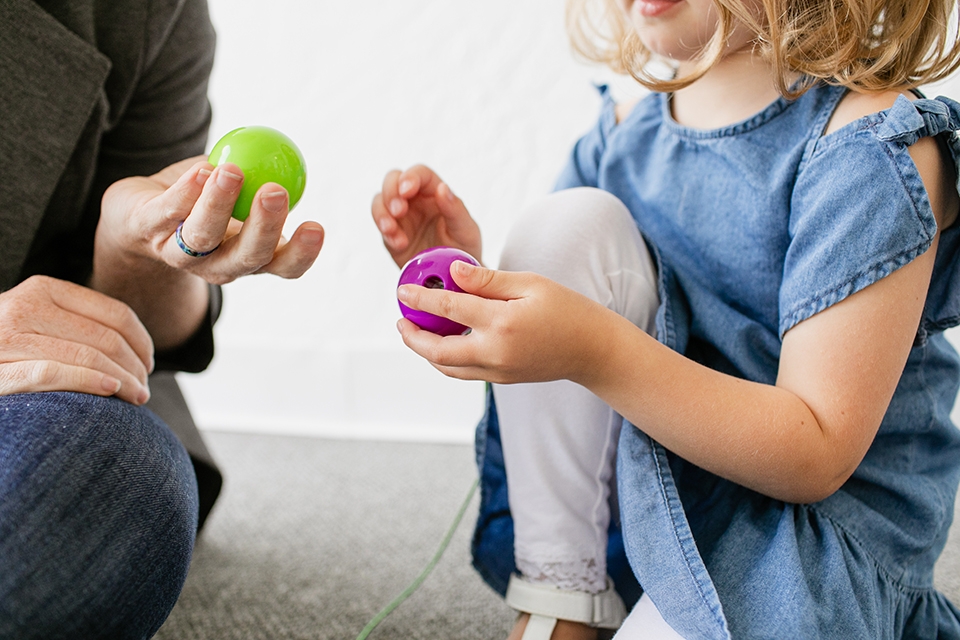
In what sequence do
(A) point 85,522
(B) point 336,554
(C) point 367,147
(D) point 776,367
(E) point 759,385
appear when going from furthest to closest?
(C) point 367,147, (B) point 336,554, (D) point 776,367, (E) point 759,385, (A) point 85,522

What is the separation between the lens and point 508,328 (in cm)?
53

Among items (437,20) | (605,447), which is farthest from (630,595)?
(437,20)

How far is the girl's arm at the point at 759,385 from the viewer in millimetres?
558

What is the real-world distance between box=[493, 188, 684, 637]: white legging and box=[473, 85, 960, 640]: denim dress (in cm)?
4

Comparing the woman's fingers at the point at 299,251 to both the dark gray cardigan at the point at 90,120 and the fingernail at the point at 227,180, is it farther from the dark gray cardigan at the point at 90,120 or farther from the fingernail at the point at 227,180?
the dark gray cardigan at the point at 90,120

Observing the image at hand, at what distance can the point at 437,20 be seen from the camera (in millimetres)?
1422

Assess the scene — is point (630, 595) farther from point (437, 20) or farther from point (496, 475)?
point (437, 20)

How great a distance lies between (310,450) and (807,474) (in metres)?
1.06

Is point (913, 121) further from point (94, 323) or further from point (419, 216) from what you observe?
point (94, 323)

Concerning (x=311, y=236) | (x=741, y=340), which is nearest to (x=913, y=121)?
(x=741, y=340)

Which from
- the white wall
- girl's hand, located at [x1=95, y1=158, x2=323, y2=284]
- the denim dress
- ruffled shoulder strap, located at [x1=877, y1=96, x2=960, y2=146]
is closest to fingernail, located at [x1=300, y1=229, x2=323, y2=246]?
girl's hand, located at [x1=95, y1=158, x2=323, y2=284]

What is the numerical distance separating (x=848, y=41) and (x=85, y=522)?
70 cm

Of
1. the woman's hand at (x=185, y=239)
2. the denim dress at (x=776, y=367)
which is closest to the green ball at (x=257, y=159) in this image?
the woman's hand at (x=185, y=239)

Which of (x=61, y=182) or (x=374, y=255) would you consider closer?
(x=61, y=182)
